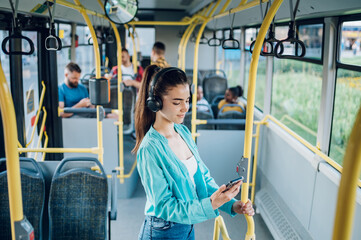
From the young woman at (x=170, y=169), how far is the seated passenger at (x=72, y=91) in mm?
3412

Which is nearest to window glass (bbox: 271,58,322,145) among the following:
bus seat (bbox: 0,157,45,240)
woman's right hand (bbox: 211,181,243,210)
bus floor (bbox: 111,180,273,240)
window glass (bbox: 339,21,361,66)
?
window glass (bbox: 339,21,361,66)

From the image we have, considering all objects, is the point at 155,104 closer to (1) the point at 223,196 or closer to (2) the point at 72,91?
(1) the point at 223,196

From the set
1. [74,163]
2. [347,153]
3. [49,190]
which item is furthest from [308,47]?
[347,153]

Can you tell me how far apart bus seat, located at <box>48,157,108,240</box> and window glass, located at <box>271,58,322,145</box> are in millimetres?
2415

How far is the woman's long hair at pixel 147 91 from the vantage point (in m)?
1.94

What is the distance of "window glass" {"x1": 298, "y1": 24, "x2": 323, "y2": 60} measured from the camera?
12.9 ft

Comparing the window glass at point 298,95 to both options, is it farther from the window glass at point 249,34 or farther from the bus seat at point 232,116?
the window glass at point 249,34

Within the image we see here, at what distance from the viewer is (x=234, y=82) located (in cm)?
931

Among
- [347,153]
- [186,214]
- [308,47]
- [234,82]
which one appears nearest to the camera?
[347,153]

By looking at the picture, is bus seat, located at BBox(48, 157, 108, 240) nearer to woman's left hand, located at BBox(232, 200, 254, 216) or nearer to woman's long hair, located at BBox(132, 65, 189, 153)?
woman's long hair, located at BBox(132, 65, 189, 153)

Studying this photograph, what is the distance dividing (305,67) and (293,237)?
1.98m

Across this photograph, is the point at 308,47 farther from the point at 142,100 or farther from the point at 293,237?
the point at 142,100

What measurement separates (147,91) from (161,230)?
75cm

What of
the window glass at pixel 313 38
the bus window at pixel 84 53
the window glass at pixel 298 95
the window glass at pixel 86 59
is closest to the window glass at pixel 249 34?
the window glass at pixel 298 95
